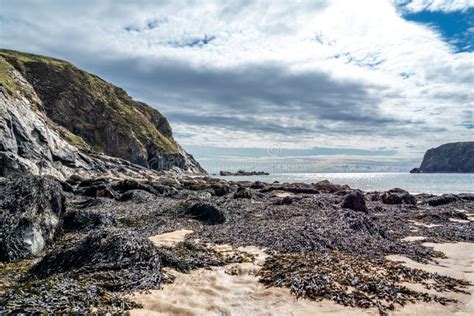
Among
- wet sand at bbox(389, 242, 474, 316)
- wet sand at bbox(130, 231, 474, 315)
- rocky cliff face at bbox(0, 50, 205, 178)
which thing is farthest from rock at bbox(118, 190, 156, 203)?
rocky cliff face at bbox(0, 50, 205, 178)

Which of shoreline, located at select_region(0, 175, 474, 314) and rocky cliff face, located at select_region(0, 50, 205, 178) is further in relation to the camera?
rocky cliff face, located at select_region(0, 50, 205, 178)

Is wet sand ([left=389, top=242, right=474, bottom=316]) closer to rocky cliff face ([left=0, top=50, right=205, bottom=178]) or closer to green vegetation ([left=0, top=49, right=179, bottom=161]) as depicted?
rocky cliff face ([left=0, top=50, right=205, bottom=178])

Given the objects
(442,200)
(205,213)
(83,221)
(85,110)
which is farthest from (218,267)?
(85,110)

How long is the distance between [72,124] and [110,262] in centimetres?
10296

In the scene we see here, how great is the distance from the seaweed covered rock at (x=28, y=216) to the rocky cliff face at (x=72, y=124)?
36.3 meters

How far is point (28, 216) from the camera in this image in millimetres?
9234

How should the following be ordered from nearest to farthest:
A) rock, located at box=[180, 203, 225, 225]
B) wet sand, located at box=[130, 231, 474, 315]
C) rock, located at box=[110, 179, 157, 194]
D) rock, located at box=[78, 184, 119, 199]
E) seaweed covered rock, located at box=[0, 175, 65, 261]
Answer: wet sand, located at box=[130, 231, 474, 315]
seaweed covered rock, located at box=[0, 175, 65, 261]
rock, located at box=[180, 203, 225, 225]
rock, located at box=[78, 184, 119, 199]
rock, located at box=[110, 179, 157, 194]

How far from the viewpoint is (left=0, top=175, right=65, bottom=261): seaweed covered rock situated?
8453mm

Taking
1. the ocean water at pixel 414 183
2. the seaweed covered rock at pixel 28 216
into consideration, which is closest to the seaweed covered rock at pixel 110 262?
the seaweed covered rock at pixel 28 216

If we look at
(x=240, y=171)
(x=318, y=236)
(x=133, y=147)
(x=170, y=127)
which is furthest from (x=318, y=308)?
(x=240, y=171)

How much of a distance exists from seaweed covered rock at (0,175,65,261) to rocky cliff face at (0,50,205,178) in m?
36.3

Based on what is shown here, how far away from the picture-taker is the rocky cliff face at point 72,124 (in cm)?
4984

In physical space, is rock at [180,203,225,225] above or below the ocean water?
above

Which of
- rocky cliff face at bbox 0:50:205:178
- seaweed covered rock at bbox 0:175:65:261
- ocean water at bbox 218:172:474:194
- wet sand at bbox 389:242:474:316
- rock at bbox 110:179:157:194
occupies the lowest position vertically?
ocean water at bbox 218:172:474:194
